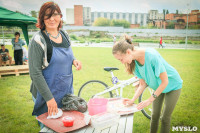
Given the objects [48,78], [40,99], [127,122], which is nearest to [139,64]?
[127,122]

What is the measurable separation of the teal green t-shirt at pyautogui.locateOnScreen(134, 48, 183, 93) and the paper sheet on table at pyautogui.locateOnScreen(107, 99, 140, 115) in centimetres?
42

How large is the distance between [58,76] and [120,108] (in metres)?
0.84

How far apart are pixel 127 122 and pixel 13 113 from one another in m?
3.40

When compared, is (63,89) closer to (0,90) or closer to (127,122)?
(127,122)

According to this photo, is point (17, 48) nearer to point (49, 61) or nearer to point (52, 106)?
point (49, 61)

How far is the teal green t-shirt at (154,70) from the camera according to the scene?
1.74 meters

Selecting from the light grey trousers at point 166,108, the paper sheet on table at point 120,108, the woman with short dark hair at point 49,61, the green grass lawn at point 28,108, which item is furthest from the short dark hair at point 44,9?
the green grass lawn at point 28,108

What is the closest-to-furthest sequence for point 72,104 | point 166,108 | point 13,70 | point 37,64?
1. point 37,64
2. point 72,104
3. point 166,108
4. point 13,70

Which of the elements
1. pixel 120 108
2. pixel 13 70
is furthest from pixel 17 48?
pixel 120 108

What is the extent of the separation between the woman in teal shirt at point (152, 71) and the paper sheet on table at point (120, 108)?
0.22 ft

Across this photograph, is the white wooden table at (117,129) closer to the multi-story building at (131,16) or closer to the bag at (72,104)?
the bag at (72,104)

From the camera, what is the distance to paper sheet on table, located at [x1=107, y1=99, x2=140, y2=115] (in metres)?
1.81

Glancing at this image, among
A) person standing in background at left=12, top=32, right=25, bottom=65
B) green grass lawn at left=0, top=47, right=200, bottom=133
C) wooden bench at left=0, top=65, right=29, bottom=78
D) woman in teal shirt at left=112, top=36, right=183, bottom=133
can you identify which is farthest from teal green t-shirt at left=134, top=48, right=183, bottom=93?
person standing in background at left=12, top=32, right=25, bottom=65

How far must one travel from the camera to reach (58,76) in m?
1.68
